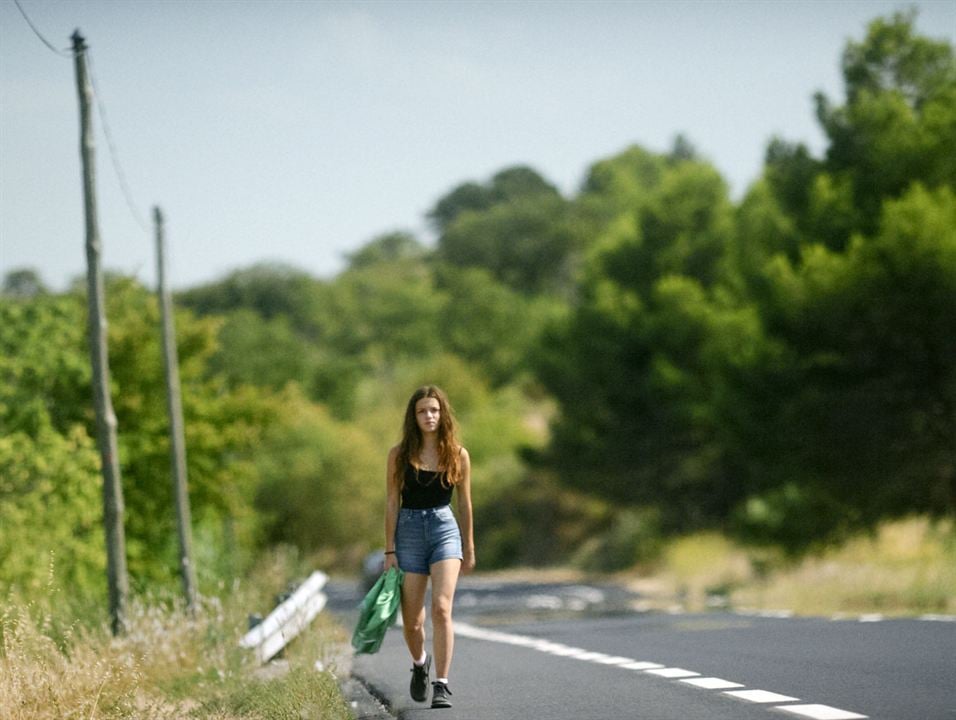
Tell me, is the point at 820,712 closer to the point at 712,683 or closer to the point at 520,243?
the point at 712,683

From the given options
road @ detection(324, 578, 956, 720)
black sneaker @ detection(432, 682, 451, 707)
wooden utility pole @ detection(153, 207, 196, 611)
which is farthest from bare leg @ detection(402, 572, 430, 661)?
wooden utility pole @ detection(153, 207, 196, 611)

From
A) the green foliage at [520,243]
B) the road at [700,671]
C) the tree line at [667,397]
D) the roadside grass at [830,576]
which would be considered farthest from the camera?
the green foliage at [520,243]

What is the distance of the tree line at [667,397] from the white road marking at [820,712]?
9.87 m

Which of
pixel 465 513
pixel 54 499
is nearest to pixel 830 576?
pixel 54 499

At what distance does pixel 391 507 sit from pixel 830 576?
68.3 feet

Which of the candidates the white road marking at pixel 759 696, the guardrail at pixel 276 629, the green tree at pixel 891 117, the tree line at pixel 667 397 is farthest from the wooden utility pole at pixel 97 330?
the green tree at pixel 891 117

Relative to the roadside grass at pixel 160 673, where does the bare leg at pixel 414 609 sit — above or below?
above

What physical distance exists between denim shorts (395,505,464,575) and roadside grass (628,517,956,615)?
45.5ft

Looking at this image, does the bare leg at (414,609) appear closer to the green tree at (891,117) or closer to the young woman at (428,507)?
the young woman at (428,507)

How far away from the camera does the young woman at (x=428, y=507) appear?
11.3 metres

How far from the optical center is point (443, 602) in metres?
11.1

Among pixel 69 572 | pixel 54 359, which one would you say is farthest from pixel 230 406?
pixel 69 572

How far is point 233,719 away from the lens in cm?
1159

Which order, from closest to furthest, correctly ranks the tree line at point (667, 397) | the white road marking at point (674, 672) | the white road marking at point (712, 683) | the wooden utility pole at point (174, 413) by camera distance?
the white road marking at point (712, 683)
the white road marking at point (674, 672)
the wooden utility pole at point (174, 413)
the tree line at point (667, 397)
